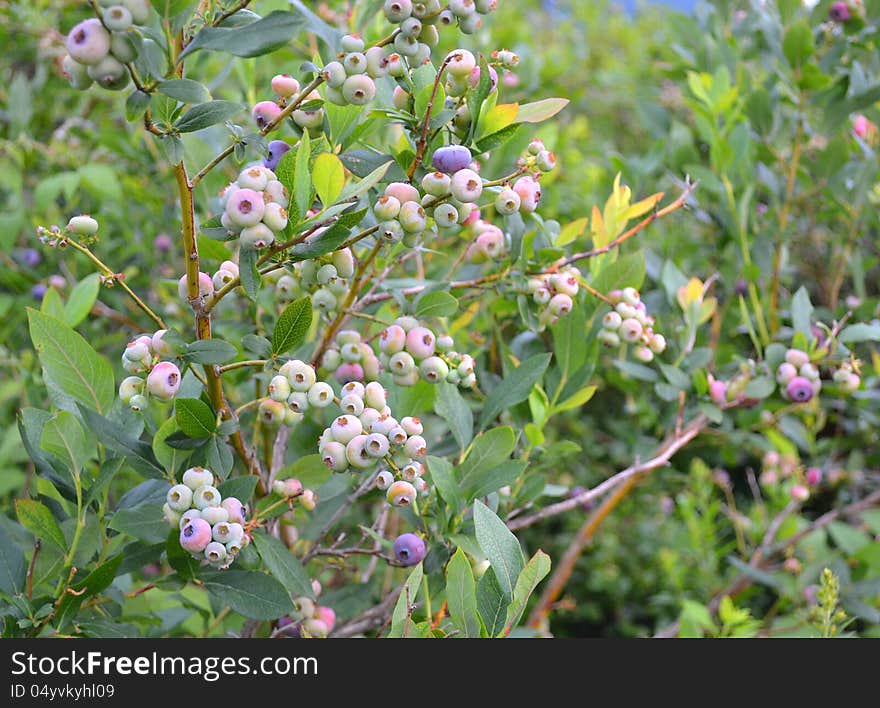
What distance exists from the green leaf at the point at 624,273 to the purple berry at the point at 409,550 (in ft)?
1.39

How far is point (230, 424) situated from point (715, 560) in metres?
1.53

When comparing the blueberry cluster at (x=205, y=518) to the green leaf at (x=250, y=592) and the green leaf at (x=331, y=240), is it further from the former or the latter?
the green leaf at (x=331, y=240)

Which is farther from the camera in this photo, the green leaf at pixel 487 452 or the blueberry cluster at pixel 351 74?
the green leaf at pixel 487 452

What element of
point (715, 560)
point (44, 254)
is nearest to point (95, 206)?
point (44, 254)

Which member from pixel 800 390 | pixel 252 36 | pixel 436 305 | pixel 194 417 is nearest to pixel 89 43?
pixel 252 36

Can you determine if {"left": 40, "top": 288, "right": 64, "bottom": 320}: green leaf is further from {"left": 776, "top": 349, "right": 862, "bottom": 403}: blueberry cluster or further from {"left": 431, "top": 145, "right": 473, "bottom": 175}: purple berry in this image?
{"left": 776, "top": 349, "right": 862, "bottom": 403}: blueberry cluster

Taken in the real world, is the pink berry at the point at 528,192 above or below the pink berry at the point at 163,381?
above

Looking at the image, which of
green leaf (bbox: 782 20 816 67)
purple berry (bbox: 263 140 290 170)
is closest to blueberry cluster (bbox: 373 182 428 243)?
purple berry (bbox: 263 140 290 170)

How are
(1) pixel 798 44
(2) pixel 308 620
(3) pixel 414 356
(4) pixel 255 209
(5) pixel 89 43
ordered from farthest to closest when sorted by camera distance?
1. (1) pixel 798 44
2. (2) pixel 308 620
3. (3) pixel 414 356
4. (4) pixel 255 209
5. (5) pixel 89 43

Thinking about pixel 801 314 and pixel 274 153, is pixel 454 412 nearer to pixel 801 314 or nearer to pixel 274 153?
pixel 274 153

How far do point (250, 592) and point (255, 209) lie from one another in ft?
1.26

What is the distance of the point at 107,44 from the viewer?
58 cm

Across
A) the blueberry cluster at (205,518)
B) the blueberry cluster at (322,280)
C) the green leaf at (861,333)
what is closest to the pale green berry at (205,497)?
the blueberry cluster at (205,518)

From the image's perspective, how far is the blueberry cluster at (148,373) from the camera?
0.73 m
